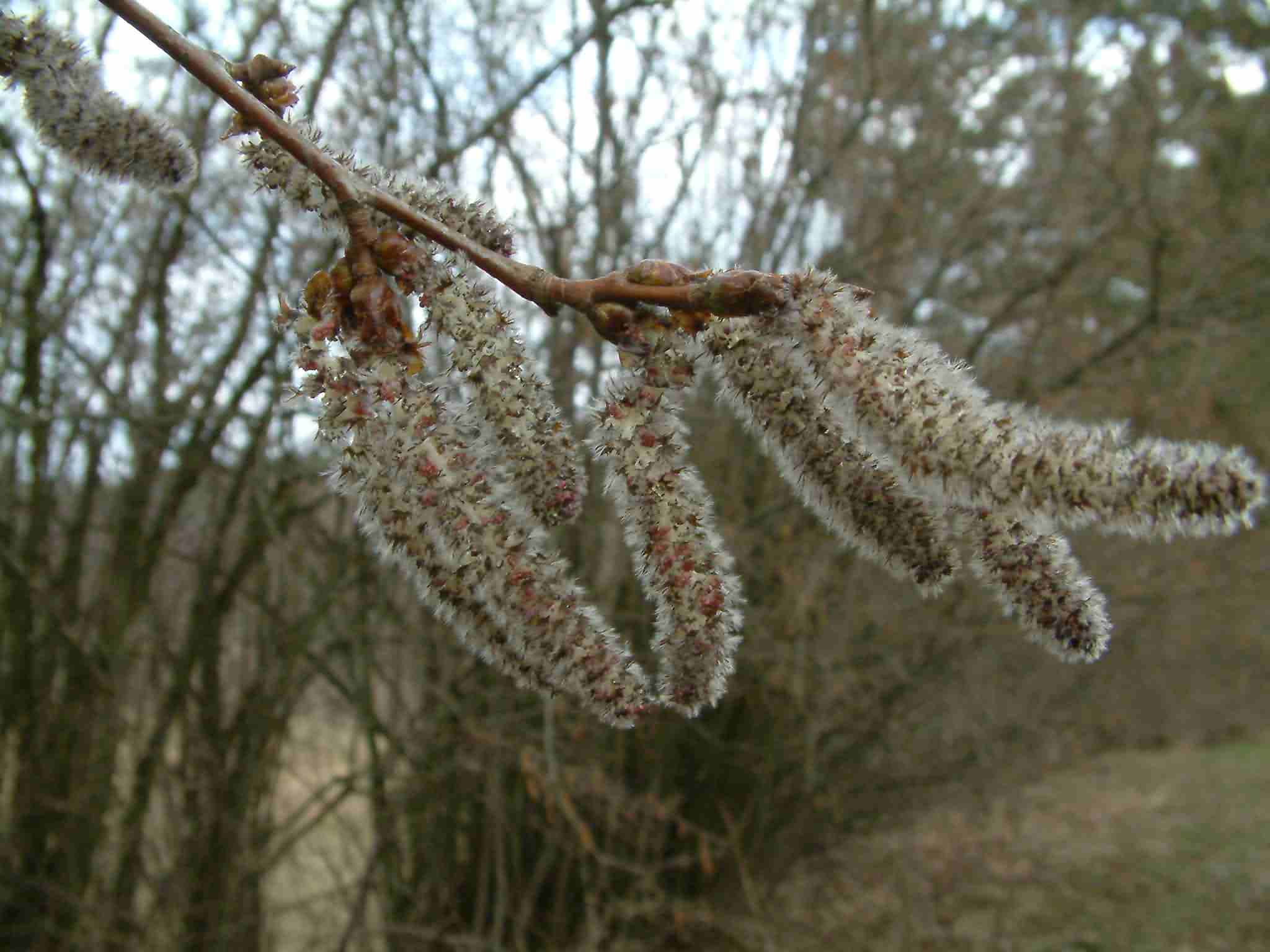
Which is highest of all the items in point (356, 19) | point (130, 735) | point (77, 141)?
point (356, 19)

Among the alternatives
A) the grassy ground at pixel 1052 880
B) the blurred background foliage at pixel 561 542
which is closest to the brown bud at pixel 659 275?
the blurred background foliage at pixel 561 542

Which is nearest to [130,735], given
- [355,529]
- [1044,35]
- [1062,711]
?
[355,529]

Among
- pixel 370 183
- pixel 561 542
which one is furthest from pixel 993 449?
pixel 561 542

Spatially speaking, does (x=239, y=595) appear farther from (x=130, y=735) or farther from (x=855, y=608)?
(x=855, y=608)

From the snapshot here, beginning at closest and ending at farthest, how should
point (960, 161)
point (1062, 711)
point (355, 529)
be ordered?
point (355, 529)
point (960, 161)
point (1062, 711)

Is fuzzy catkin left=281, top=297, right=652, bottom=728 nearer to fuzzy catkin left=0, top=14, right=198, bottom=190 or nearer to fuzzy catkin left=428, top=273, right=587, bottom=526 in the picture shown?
fuzzy catkin left=428, top=273, right=587, bottom=526

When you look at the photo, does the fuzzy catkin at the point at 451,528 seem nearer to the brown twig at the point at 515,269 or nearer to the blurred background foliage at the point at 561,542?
the brown twig at the point at 515,269

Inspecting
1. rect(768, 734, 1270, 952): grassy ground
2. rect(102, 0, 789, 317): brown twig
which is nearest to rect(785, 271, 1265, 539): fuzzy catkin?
rect(102, 0, 789, 317): brown twig
